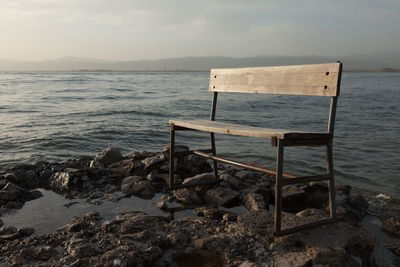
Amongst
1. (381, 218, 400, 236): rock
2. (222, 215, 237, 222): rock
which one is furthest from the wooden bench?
(381, 218, 400, 236): rock

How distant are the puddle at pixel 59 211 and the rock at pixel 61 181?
0.25 meters

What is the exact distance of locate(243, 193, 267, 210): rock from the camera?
3695 millimetres

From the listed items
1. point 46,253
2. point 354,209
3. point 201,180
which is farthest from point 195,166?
point 46,253

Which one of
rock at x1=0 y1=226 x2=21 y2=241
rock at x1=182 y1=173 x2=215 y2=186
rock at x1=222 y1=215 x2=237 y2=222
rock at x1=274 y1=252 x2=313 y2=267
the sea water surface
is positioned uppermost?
rock at x1=274 y1=252 x2=313 y2=267

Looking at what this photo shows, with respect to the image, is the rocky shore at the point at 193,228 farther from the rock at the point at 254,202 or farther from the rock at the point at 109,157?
the rock at the point at 109,157

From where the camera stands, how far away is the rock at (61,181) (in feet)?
14.5

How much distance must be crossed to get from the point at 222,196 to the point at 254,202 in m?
0.41

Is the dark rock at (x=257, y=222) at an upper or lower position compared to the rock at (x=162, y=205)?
upper

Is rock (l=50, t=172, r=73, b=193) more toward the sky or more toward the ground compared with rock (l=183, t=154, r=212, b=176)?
more toward the ground

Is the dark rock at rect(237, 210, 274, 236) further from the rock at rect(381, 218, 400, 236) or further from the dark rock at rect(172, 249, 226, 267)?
the rock at rect(381, 218, 400, 236)

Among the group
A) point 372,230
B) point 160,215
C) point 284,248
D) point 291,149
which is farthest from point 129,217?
point 291,149

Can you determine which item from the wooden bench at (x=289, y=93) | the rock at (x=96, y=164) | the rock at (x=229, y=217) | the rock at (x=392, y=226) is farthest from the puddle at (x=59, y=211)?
the rock at (x=392, y=226)

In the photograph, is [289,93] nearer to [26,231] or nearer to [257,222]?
[257,222]

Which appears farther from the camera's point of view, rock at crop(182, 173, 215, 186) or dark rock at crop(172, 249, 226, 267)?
rock at crop(182, 173, 215, 186)
